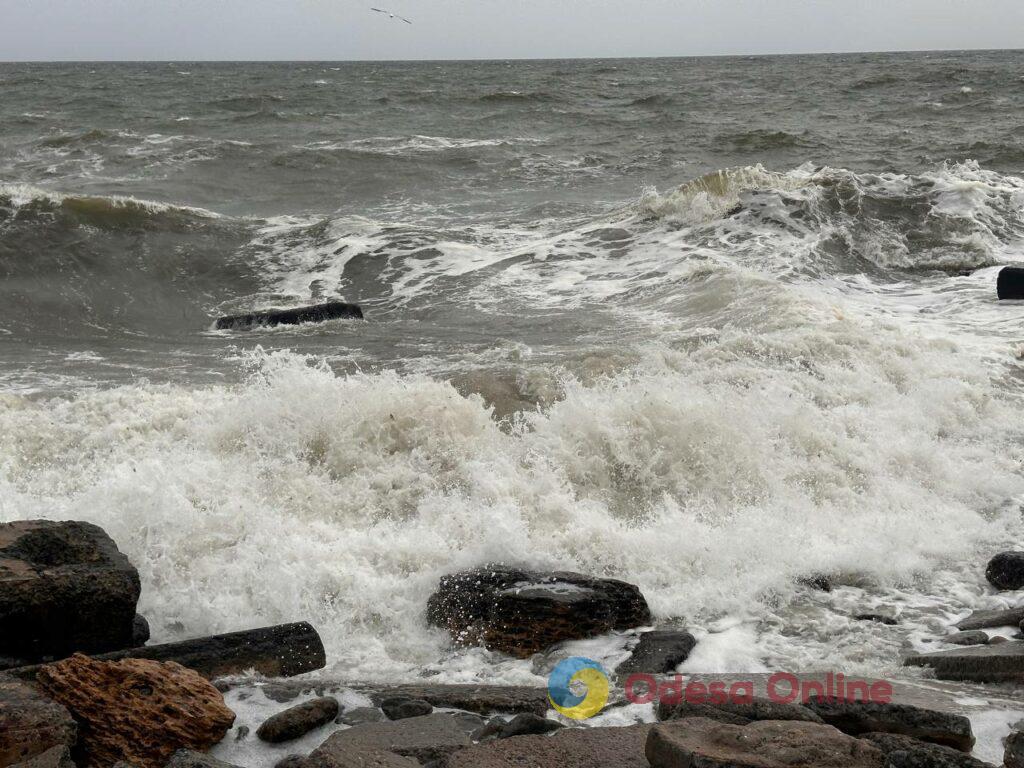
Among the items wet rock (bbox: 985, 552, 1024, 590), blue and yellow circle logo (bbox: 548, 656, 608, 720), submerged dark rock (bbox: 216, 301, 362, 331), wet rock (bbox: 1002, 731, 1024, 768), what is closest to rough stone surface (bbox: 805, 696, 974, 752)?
wet rock (bbox: 1002, 731, 1024, 768)

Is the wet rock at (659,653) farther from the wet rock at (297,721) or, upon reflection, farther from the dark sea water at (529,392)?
the wet rock at (297,721)

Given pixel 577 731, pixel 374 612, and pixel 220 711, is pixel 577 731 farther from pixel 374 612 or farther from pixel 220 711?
pixel 374 612

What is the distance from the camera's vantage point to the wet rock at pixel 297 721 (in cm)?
329

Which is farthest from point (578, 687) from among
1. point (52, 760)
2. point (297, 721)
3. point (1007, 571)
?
point (1007, 571)

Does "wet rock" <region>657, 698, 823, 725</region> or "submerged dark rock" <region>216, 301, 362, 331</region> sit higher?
"submerged dark rock" <region>216, 301, 362, 331</region>

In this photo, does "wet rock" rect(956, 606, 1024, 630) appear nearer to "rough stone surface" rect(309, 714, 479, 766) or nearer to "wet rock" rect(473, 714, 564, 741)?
"wet rock" rect(473, 714, 564, 741)

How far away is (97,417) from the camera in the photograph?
6402 millimetres

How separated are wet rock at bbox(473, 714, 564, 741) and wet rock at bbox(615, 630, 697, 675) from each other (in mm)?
629

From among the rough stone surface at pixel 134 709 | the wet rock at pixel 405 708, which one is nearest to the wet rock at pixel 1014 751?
the wet rock at pixel 405 708

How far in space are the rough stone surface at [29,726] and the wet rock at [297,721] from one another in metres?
0.60

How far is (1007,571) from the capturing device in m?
4.63

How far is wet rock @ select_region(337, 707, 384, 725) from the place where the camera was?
3.41 meters

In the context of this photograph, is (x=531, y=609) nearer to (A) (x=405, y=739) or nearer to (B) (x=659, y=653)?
(B) (x=659, y=653)

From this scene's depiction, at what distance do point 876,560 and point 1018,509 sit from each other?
1.20 metres
